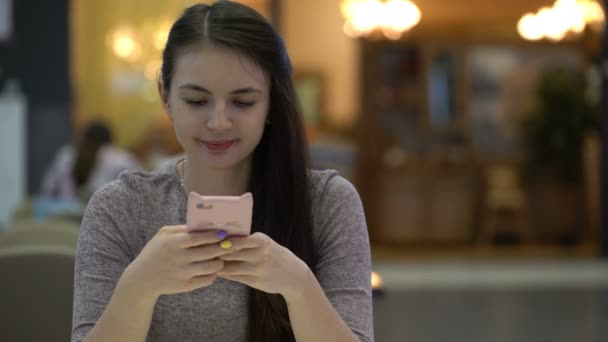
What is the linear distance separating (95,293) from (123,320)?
6.4 inches

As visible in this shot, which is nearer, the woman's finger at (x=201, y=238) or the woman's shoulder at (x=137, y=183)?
the woman's finger at (x=201, y=238)

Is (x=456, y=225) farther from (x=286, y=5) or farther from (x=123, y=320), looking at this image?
(x=123, y=320)

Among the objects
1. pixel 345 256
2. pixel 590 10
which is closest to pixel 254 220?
pixel 345 256

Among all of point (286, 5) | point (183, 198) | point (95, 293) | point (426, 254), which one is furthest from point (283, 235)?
point (286, 5)

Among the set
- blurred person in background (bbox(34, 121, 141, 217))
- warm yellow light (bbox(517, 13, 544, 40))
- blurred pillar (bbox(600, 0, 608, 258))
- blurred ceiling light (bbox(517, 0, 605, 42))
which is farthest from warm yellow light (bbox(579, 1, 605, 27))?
blurred person in background (bbox(34, 121, 141, 217))

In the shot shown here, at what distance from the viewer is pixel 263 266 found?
5.38ft

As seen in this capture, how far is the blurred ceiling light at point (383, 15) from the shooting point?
40.5 ft

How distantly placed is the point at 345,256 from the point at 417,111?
11612 mm

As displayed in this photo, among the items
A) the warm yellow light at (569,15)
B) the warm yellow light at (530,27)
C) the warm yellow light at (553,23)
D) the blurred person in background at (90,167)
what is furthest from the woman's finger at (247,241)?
the warm yellow light at (530,27)

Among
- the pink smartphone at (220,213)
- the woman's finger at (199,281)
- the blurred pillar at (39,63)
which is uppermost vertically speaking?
the blurred pillar at (39,63)

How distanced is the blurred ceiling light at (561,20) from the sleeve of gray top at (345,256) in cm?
1051

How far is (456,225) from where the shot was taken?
44.4 ft

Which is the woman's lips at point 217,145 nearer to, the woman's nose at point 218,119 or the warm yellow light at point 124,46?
the woman's nose at point 218,119

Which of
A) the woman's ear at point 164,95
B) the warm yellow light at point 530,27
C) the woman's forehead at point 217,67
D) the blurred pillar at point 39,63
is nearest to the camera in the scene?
the woman's forehead at point 217,67
